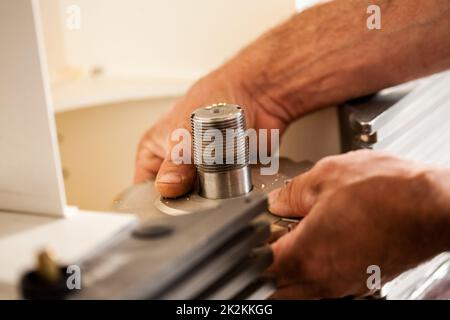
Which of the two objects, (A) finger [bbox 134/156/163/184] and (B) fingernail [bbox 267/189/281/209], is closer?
(B) fingernail [bbox 267/189/281/209]

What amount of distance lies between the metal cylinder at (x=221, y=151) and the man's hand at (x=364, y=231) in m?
0.09

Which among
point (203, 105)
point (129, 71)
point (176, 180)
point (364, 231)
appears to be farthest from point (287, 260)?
point (129, 71)

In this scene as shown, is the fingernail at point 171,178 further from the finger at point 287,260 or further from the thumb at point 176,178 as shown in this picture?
the finger at point 287,260

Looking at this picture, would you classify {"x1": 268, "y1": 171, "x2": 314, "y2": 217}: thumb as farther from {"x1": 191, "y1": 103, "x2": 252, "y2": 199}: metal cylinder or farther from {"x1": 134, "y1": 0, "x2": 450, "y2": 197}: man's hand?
{"x1": 134, "y1": 0, "x2": 450, "y2": 197}: man's hand

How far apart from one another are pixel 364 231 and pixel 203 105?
39 cm

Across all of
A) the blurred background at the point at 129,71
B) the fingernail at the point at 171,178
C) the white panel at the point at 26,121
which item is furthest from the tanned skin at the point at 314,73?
the white panel at the point at 26,121

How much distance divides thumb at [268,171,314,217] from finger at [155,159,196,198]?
0.34 ft

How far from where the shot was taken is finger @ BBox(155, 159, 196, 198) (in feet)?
2.48

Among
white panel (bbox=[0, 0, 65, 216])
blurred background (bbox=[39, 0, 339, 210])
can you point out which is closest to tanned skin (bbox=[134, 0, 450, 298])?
blurred background (bbox=[39, 0, 339, 210])

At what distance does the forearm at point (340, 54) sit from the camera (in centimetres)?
95

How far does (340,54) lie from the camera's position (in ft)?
3.22

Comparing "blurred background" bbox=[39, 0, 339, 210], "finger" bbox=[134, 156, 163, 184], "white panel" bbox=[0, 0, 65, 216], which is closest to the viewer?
"white panel" bbox=[0, 0, 65, 216]

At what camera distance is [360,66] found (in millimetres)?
972
